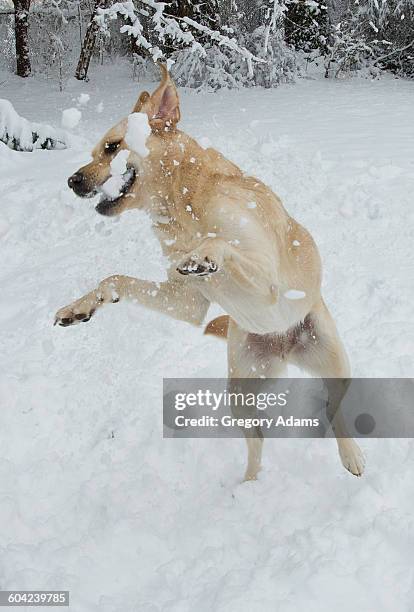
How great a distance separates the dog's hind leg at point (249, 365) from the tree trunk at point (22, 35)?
40.5 feet

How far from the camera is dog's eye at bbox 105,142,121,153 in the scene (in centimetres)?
283

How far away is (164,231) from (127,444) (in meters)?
1.44

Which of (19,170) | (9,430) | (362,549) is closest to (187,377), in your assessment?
(9,430)

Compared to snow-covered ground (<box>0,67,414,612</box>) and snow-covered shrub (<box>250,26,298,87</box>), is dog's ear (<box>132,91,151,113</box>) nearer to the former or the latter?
snow-covered ground (<box>0,67,414,612</box>)

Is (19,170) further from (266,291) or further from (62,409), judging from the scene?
(266,291)

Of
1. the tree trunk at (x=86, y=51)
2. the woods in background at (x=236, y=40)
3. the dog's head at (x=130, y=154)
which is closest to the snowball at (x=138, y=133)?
the dog's head at (x=130, y=154)

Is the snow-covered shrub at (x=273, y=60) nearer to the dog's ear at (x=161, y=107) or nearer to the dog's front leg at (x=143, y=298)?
the dog's ear at (x=161, y=107)

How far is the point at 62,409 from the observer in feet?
12.6

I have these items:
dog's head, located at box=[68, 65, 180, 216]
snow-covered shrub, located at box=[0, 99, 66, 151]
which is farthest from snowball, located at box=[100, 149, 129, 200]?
snow-covered shrub, located at box=[0, 99, 66, 151]

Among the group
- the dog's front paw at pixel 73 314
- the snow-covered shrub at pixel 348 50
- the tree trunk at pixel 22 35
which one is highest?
the dog's front paw at pixel 73 314

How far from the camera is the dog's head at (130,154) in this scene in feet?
9.13

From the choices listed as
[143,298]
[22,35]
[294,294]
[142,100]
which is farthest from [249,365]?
[22,35]

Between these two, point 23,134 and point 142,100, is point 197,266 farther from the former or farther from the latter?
point 23,134

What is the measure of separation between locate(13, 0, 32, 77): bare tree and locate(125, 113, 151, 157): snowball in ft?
39.4
